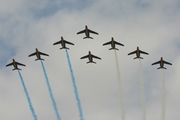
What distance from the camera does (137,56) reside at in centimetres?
14400

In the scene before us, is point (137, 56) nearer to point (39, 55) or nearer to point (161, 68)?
point (161, 68)

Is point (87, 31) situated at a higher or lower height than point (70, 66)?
higher

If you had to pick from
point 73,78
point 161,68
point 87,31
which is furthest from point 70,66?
point 161,68

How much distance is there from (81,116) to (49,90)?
17.5 m

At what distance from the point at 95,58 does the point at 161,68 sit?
30321 mm

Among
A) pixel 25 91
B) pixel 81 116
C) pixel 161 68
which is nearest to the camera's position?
pixel 81 116

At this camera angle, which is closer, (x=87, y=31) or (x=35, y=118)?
(x=35, y=118)

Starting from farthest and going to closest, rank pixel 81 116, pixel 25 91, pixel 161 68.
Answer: pixel 161 68
pixel 25 91
pixel 81 116

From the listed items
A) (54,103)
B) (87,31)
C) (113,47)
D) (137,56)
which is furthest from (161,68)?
(54,103)

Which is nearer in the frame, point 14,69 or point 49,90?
point 49,90

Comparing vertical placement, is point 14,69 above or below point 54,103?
Result: above

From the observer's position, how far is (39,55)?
14262 cm

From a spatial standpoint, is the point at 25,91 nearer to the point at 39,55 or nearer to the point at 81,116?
the point at 39,55

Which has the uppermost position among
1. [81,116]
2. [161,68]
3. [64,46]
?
[64,46]
